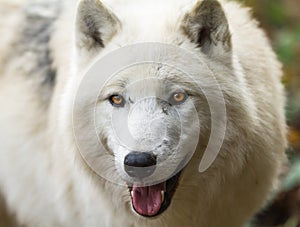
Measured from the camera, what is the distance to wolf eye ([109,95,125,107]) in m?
4.48

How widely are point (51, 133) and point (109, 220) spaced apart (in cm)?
81

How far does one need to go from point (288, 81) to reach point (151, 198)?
4693 millimetres

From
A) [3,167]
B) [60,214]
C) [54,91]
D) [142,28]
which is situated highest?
[142,28]

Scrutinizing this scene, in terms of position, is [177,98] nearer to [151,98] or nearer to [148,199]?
[151,98]

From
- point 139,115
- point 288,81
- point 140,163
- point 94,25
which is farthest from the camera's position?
point 288,81

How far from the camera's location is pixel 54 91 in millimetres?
5516

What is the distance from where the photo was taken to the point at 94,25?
15.5 feet

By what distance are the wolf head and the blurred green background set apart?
2597 millimetres

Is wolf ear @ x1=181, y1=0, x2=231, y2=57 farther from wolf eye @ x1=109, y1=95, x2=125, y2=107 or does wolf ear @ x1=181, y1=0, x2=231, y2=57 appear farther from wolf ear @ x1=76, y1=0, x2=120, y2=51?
wolf eye @ x1=109, y1=95, x2=125, y2=107

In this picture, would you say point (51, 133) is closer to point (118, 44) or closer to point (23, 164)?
point (23, 164)

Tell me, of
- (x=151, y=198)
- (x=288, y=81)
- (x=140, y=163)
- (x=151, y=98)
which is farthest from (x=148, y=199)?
(x=288, y=81)

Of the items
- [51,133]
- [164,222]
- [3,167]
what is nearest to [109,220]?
[164,222]

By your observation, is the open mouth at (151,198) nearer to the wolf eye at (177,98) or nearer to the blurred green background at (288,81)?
the wolf eye at (177,98)

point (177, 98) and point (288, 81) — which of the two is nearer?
point (177, 98)
